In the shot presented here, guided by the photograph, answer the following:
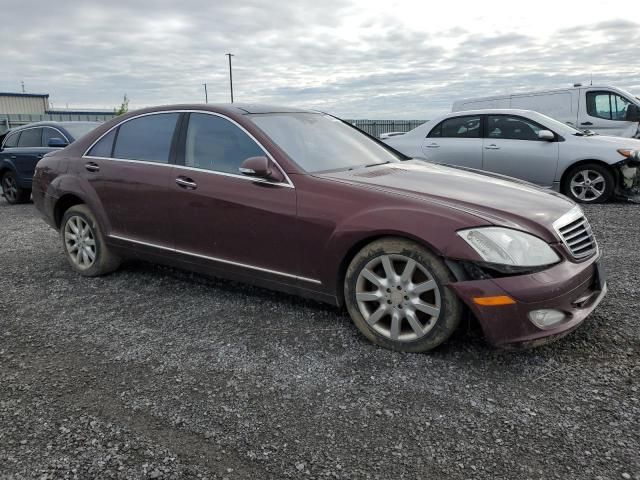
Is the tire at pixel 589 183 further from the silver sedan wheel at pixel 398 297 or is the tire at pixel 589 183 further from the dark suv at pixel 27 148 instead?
the dark suv at pixel 27 148

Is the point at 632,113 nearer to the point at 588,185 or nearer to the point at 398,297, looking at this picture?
the point at 588,185

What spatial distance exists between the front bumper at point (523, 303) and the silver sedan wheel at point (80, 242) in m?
3.48

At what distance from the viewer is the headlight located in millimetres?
3008

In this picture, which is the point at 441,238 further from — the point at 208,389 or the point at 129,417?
the point at 129,417

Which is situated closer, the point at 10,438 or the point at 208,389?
the point at 10,438

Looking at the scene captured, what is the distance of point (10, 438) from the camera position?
2582 mm

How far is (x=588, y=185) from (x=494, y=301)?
21.5 ft

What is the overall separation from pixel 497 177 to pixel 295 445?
267 centimetres

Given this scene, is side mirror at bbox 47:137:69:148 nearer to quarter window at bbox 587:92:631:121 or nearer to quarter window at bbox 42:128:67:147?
quarter window at bbox 42:128:67:147

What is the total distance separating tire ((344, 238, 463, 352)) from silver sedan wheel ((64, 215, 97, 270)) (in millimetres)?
2744

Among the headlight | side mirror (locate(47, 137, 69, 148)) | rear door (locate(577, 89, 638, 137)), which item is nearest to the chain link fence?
rear door (locate(577, 89, 638, 137))

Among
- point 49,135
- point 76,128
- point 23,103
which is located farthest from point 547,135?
point 23,103

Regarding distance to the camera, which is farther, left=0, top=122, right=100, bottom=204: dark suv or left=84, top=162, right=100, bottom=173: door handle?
left=0, top=122, right=100, bottom=204: dark suv

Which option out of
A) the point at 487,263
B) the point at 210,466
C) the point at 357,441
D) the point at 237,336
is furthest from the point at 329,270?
the point at 210,466
